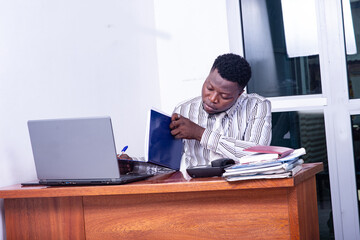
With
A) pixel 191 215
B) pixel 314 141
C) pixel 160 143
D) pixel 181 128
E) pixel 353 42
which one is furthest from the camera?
pixel 314 141

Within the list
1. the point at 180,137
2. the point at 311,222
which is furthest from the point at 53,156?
the point at 311,222

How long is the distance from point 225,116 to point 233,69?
0.29 metres

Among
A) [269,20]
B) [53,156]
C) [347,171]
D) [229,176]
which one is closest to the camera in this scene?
[229,176]

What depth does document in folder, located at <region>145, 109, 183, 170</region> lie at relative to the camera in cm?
189

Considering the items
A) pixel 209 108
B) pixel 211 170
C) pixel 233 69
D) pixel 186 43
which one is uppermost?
pixel 186 43

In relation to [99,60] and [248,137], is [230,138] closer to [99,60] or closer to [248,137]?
[248,137]

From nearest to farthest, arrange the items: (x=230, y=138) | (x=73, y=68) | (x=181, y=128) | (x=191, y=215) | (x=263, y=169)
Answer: (x=263, y=169) → (x=191, y=215) → (x=181, y=128) → (x=230, y=138) → (x=73, y=68)

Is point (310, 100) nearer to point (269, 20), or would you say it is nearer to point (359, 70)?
point (359, 70)

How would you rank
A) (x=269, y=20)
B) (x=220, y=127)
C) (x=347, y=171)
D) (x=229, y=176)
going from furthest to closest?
(x=269, y=20), (x=347, y=171), (x=220, y=127), (x=229, y=176)

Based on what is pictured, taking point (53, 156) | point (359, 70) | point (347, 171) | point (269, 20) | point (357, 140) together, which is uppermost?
point (269, 20)

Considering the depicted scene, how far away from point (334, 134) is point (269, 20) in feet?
3.23

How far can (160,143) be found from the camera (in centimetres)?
201

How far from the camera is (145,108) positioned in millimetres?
3432

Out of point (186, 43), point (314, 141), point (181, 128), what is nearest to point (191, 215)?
point (181, 128)
